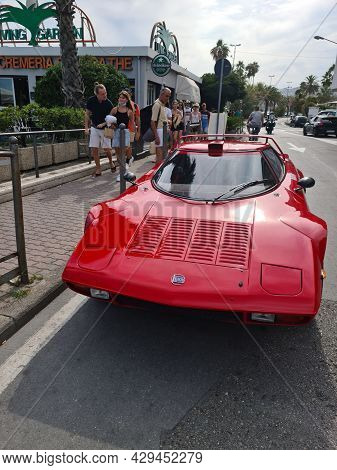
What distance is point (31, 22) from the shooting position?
21.0 m

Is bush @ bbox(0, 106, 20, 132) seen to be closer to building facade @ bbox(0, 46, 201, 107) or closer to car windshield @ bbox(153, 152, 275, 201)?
car windshield @ bbox(153, 152, 275, 201)

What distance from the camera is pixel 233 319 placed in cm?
234

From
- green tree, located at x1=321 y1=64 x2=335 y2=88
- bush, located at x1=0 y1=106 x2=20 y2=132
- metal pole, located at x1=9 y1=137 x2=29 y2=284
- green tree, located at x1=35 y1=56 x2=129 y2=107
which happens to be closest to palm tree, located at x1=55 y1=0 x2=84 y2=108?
bush, located at x1=0 y1=106 x2=20 y2=132

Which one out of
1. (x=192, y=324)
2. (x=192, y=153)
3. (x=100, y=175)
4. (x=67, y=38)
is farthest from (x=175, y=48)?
(x=192, y=324)

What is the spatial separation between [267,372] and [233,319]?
0.49m

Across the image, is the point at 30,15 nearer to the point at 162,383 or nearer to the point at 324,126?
the point at 324,126

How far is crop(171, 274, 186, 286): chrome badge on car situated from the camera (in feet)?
7.73

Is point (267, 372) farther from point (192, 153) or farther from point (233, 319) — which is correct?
point (192, 153)

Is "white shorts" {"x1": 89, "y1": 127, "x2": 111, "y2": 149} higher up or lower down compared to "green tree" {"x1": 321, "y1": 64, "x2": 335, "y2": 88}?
lower down

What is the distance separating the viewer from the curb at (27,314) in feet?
9.35

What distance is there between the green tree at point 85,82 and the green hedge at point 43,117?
21.9 feet

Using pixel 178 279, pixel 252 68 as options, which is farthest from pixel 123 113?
pixel 252 68

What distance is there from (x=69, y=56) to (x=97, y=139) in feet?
14.8

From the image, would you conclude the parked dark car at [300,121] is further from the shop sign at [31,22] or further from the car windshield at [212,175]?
the car windshield at [212,175]
